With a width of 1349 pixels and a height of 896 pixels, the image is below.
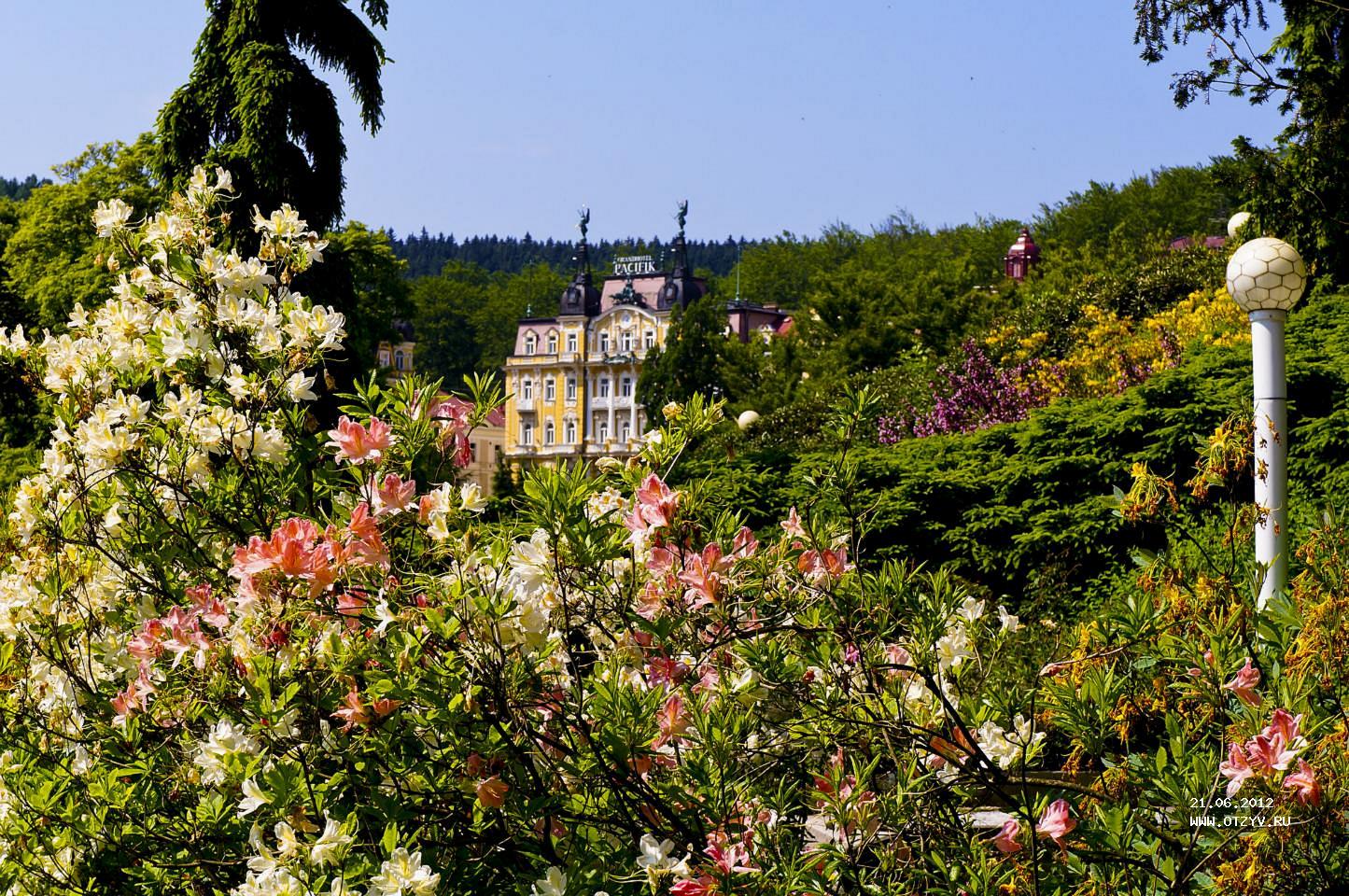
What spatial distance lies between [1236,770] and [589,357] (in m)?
79.3

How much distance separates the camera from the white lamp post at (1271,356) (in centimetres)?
553

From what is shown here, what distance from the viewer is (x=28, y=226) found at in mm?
27094

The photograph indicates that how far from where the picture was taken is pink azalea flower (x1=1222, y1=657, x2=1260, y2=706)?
249 cm

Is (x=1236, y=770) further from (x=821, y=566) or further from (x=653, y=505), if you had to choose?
(x=653, y=505)

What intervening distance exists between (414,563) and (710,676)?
0.67 meters

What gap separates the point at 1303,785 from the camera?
230 centimetres

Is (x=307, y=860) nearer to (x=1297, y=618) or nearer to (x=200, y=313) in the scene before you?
(x=200, y=313)

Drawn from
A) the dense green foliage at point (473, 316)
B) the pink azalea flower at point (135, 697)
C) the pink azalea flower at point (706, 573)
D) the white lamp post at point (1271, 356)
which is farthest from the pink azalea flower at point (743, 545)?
the dense green foliage at point (473, 316)

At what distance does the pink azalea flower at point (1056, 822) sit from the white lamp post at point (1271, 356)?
11.0ft

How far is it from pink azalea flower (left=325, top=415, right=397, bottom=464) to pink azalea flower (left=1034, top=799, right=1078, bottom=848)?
1475mm

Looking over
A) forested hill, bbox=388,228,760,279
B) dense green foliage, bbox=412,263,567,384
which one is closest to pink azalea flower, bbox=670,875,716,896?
dense green foliage, bbox=412,263,567,384

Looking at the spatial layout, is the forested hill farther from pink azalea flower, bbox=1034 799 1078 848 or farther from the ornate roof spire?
pink azalea flower, bbox=1034 799 1078 848

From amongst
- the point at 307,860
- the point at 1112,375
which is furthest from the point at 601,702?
the point at 1112,375

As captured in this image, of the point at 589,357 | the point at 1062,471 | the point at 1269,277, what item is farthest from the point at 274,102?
the point at 589,357
